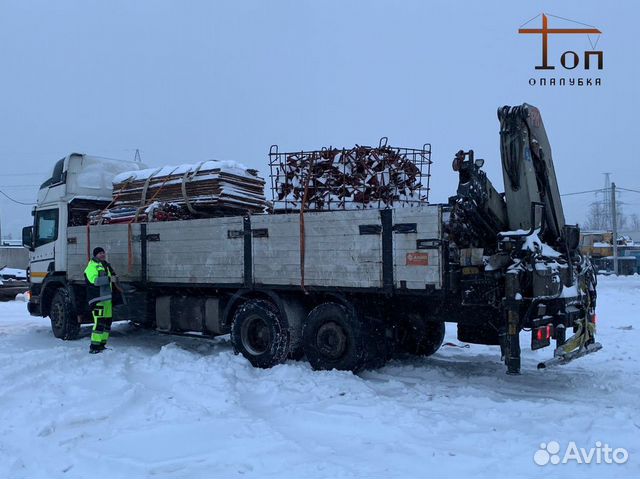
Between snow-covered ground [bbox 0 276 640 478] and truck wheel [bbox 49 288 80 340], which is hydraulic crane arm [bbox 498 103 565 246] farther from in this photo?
truck wheel [bbox 49 288 80 340]

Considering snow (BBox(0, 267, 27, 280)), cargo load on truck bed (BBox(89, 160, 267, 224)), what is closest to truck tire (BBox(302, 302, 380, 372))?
cargo load on truck bed (BBox(89, 160, 267, 224))

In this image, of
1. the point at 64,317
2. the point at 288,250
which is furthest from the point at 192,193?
the point at 64,317

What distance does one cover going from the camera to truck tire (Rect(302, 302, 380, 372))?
293 inches

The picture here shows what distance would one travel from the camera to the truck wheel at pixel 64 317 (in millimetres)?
10828

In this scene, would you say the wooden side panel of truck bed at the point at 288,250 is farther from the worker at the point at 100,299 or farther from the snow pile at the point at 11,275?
the snow pile at the point at 11,275

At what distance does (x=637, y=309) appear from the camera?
49.2 feet

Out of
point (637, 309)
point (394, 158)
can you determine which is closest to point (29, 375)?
point (394, 158)

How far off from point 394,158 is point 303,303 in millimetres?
2321

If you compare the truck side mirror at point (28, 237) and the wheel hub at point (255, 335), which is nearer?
the wheel hub at point (255, 335)

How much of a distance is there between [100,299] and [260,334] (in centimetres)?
260

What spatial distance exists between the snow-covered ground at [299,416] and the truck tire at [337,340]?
0.28 metres

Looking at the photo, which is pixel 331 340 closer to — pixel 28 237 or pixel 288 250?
pixel 288 250

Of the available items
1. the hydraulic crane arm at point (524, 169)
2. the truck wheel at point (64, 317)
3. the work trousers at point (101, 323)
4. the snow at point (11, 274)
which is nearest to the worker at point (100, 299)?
the work trousers at point (101, 323)

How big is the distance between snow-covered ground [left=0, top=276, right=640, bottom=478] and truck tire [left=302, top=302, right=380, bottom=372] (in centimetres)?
28
